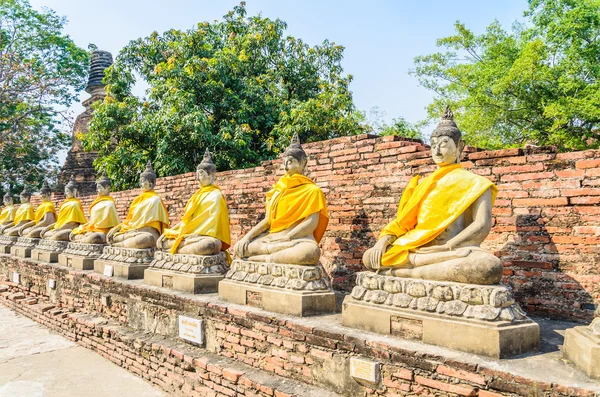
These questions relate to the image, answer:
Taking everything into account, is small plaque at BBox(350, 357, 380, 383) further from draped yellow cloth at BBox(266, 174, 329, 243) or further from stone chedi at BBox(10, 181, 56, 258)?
stone chedi at BBox(10, 181, 56, 258)

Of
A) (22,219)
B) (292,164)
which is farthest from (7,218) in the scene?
(292,164)

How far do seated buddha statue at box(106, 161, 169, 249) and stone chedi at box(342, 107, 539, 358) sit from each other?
14.3 feet

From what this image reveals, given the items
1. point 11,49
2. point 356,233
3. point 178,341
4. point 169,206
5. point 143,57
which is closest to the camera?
point 178,341

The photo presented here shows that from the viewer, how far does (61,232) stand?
1013 centimetres

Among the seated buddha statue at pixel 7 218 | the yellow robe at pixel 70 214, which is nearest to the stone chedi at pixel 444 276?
the yellow robe at pixel 70 214

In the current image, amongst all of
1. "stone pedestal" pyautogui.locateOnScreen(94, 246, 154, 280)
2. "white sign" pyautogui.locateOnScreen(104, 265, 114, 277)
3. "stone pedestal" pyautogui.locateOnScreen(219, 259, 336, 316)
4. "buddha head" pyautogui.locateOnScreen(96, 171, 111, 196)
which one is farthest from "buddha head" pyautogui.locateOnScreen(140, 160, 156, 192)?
"stone pedestal" pyautogui.locateOnScreen(219, 259, 336, 316)

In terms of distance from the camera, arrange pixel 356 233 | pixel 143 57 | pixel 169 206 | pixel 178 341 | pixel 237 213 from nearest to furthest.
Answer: pixel 178 341 < pixel 356 233 < pixel 237 213 < pixel 169 206 < pixel 143 57

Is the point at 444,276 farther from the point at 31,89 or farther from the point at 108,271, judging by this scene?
the point at 31,89

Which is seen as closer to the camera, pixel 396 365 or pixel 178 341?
pixel 396 365

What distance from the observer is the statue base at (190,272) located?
5.82 m

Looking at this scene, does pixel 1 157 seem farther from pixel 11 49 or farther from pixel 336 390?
pixel 336 390

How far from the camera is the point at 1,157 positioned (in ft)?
65.9

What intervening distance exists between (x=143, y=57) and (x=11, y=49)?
30.9 feet

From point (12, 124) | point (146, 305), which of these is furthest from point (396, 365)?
point (12, 124)
